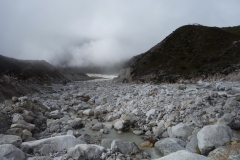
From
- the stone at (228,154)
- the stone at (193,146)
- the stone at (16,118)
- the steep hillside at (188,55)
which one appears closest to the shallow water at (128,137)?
the stone at (193,146)

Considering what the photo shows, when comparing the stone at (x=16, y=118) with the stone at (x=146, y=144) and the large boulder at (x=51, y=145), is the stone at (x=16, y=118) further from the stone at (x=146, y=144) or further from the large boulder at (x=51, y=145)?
the stone at (x=146, y=144)

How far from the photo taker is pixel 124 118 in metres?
12.1

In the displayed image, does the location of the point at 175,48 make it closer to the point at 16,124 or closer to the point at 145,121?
the point at 145,121

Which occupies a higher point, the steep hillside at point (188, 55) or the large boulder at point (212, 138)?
the steep hillside at point (188, 55)

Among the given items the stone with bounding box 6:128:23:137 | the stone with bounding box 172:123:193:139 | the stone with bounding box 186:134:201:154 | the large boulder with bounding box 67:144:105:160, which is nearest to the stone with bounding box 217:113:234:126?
the stone with bounding box 172:123:193:139

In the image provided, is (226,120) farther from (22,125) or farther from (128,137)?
(22,125)

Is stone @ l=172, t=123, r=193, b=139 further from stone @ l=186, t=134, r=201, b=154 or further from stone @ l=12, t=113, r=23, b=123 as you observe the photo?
stone @ l=12, t=113, r=23, b=123

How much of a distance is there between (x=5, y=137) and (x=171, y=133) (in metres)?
7.60

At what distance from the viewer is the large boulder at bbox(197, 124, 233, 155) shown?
754 cm

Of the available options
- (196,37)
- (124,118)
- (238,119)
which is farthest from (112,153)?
(196,37)

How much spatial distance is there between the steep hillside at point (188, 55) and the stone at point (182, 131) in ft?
89.7

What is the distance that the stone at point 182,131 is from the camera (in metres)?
9.50

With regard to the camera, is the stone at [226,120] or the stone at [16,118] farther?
the stone at [16,118]

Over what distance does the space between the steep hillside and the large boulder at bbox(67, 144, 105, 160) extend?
30807mm
